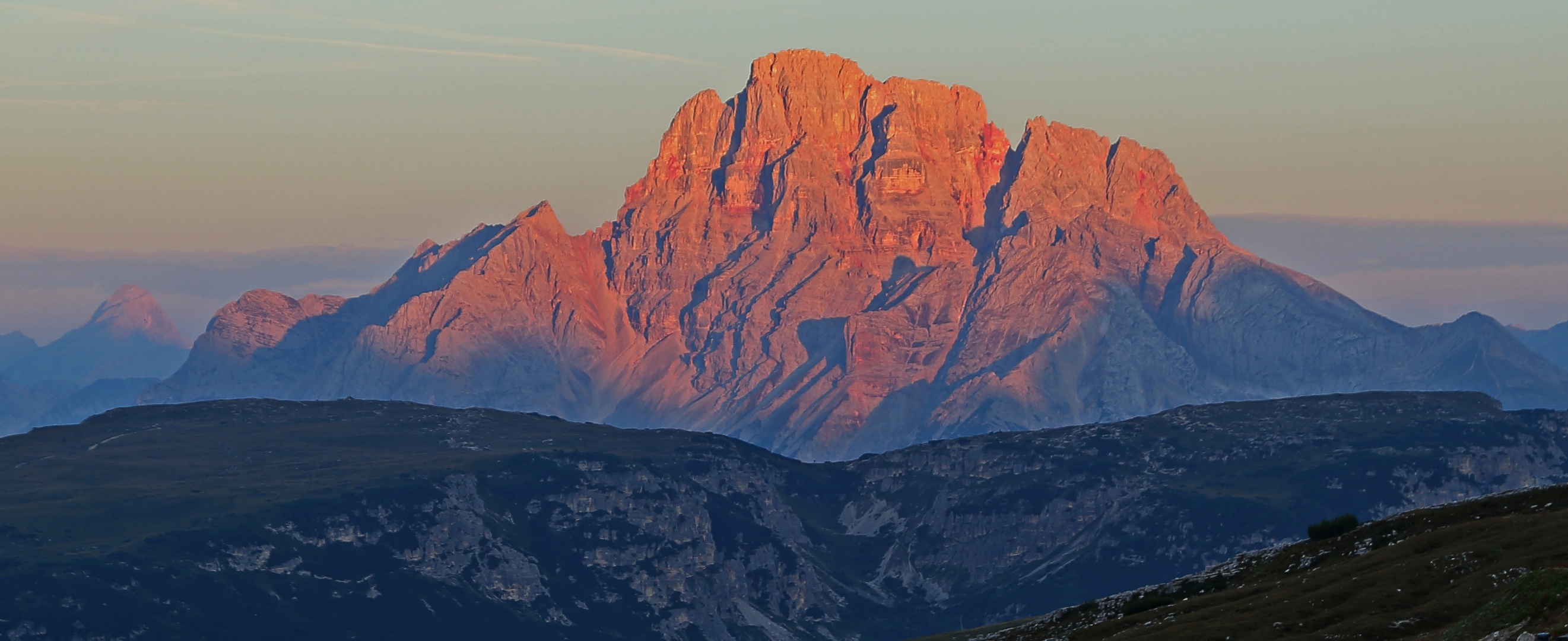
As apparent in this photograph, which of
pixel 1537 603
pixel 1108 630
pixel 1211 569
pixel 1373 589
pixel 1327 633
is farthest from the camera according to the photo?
pixel 1211 569

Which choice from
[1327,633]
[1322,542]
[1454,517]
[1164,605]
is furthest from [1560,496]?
[1327,633]

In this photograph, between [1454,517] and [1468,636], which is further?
[1454,517]

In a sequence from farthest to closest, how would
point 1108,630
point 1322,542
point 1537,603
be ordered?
point 1322,542 < point 1108,630 < point 1537,603

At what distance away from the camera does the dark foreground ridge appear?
97938mm

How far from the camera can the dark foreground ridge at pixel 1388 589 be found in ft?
321

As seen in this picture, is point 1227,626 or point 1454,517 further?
point 1454,517

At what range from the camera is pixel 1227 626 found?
5369 inches

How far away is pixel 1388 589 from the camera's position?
130m

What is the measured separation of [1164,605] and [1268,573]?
10.4 metres

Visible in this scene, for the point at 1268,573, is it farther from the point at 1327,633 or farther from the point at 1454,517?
the point at 1327,633

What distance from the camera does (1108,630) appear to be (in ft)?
527

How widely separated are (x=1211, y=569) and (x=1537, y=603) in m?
95.1

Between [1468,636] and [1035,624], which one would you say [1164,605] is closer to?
[1035,624]

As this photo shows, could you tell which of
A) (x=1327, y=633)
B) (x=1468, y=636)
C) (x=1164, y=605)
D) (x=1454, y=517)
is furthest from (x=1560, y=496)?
(x=1468, y=636)
